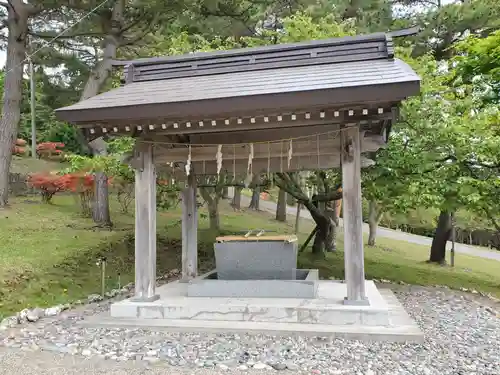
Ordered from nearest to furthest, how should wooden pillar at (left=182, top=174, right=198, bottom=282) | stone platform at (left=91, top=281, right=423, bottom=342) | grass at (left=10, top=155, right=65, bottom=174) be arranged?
stone platform at (left=91, top=281, right=423, bottom=342) < wooden pillar at (left=182, top=174, right=198, bottom=282) < grass at (left=10, top=155, right=65, bottom=174)

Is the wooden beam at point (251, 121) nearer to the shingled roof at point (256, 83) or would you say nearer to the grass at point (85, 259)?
the shingled roof at point (256, 83)

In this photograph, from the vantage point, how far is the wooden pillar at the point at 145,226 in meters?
6.96

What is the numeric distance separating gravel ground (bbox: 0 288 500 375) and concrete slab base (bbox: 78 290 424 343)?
4.6 inches

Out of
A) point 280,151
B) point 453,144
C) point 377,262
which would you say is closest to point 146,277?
point 280,151

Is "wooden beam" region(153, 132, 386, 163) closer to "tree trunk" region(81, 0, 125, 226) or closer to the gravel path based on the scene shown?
"tree trunk" region(81, 0, 125, 226)

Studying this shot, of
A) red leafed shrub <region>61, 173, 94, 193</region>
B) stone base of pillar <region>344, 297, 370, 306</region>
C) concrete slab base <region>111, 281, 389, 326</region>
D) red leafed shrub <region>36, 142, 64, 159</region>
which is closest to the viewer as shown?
concrete slab base <region>111, 281, 389, 326</region>

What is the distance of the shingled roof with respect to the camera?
5.59 meters

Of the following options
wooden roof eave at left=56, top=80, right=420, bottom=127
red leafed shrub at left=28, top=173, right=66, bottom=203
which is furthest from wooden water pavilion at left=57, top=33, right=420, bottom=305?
red leafed shrub at left=28, top=173, right=66, bottom=203

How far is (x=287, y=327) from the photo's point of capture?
5.93 meters

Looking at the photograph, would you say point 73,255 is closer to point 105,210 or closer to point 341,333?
point 105,210

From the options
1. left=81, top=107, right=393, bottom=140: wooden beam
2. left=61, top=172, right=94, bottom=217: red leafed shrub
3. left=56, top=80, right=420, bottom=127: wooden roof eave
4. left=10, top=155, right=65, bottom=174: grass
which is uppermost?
left=10, top=155, right=65, bottom=174: grass

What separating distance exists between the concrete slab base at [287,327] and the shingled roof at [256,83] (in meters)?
2.90

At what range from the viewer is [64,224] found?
1264cm

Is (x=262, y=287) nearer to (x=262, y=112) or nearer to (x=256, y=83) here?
(x=262, y=112)
